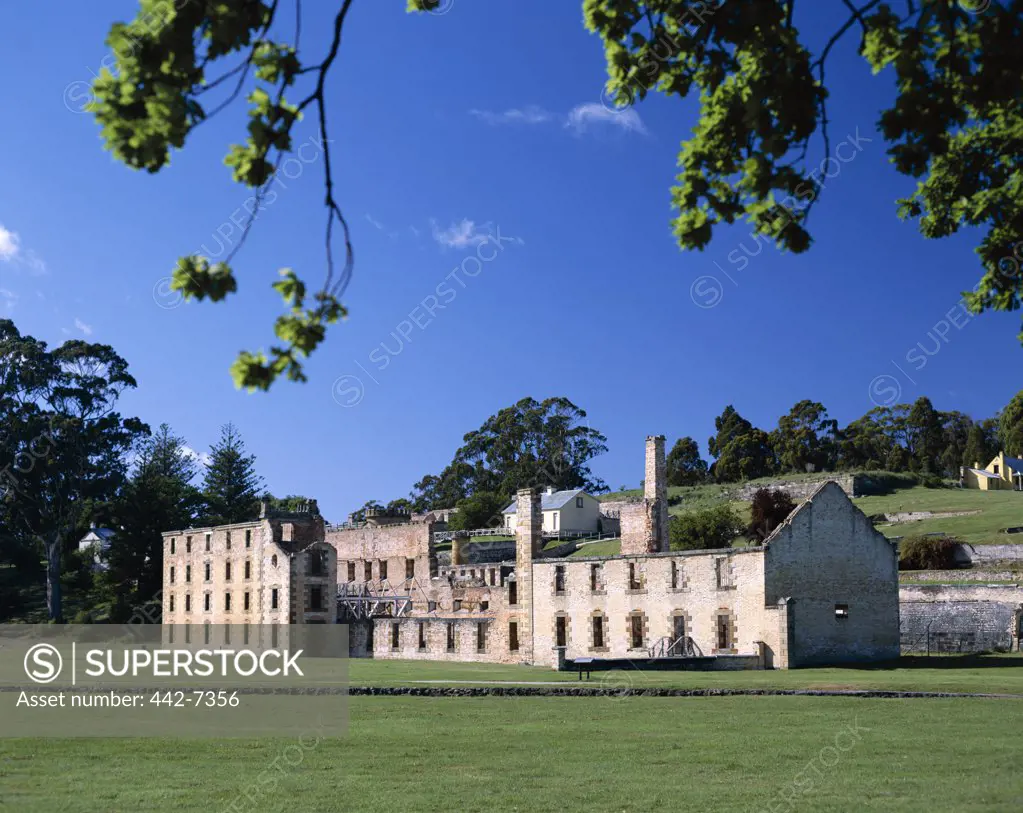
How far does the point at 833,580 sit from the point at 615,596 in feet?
26.7

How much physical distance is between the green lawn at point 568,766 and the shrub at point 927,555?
1465 inches

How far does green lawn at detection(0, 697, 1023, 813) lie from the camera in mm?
11828

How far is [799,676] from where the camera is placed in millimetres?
31672

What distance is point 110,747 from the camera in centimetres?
1695

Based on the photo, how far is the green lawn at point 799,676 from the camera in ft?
89.8

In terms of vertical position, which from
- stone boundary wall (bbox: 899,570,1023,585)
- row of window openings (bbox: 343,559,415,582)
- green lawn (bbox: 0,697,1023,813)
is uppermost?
row of window openings (bbox: 343,559,415,582)

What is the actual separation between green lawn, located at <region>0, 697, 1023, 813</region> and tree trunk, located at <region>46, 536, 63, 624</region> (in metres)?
47.7

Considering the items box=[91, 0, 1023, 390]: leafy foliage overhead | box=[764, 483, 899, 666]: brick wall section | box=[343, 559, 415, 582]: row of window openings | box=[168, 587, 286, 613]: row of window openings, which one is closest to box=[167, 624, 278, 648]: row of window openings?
box=[168, 587, 286, 613]: row of window openings

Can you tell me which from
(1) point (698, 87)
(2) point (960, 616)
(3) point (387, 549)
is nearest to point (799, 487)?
(3) point (387, 549)

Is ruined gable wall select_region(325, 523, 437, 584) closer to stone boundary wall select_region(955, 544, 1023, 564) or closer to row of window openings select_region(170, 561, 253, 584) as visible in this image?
row of window openings select_region(170, 561, 253, 584)

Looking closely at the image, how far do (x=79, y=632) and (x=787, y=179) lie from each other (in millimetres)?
58815

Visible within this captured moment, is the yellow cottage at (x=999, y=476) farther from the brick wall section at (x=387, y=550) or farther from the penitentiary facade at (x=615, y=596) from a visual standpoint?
the penitentiary facade at (x=615, y=596)

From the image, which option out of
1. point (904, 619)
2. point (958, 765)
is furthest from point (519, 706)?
point (904, 619)

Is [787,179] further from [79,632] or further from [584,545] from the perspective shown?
[584,545]
